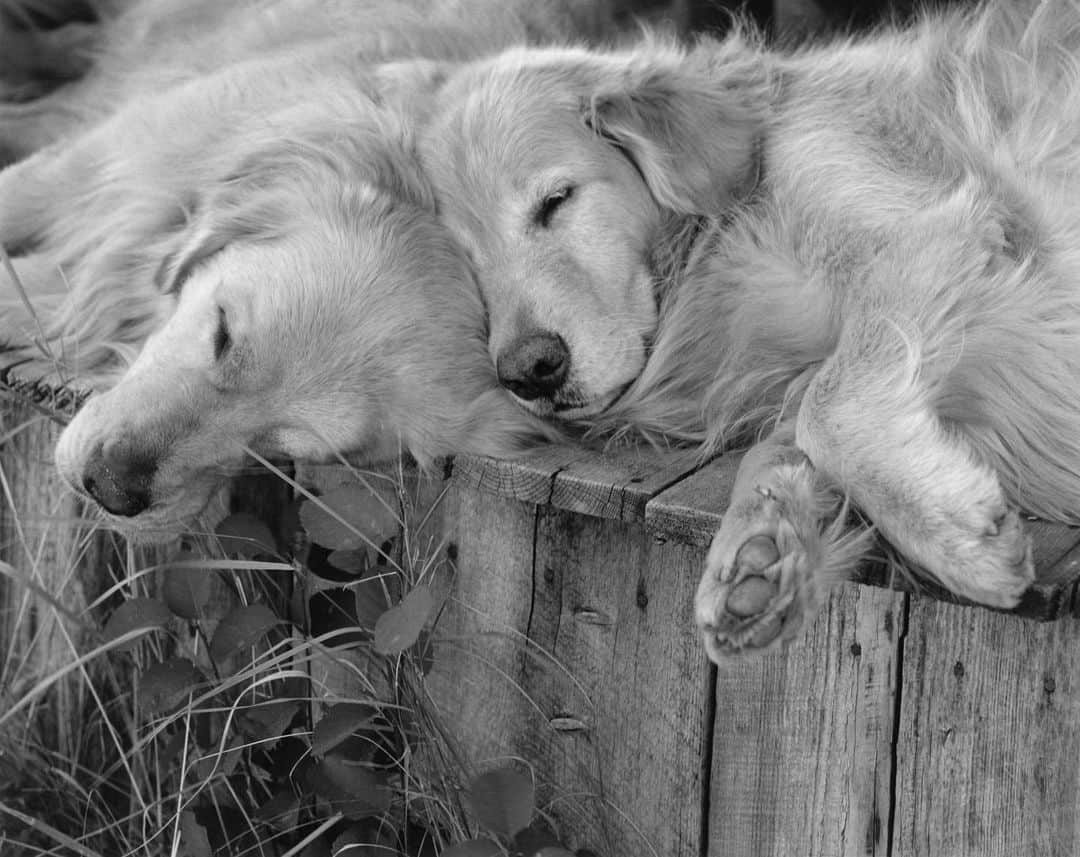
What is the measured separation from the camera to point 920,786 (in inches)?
62.5

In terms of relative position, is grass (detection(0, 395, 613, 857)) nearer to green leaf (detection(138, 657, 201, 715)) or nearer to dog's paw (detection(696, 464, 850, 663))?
green leaf (detection(138, 657, 201, 715))

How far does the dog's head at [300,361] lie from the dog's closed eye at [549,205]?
0.52 feet

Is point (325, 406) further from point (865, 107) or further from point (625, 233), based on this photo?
point (865, 107)

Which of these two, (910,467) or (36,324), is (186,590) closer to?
(36,324)

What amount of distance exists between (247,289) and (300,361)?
0.58 ft

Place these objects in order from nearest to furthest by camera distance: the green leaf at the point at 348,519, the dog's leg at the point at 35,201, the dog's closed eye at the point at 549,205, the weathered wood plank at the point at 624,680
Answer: the weathered wood plank at the point at 624,680 < the green leaf at the point at 348,519 < the dog's closed eye at the point at 549,205 < the dog's leg at the point at 35,201

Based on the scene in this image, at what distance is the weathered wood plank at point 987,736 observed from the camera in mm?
1505

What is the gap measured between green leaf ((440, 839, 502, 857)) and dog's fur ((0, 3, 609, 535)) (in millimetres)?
626

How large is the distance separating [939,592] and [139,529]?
1.25 metres

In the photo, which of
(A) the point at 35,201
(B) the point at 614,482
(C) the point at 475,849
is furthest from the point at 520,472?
(A) the point at 35,201

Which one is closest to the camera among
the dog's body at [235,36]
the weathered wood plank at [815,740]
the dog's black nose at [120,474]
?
the weathered wood plank at [815,740]

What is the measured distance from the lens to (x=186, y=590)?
1926mm

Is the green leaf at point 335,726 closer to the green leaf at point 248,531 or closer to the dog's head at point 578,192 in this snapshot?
the green leaf at point 248,531

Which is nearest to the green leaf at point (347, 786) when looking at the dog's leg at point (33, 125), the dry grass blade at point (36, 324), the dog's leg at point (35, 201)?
the dry grass blade at point (36, 324)
